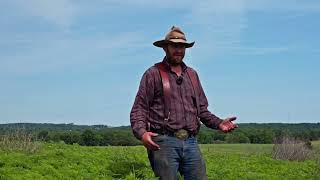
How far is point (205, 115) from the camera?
5.61 m

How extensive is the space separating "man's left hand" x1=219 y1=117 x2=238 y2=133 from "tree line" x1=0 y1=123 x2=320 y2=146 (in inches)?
16.8

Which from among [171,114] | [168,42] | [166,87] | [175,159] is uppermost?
[168,42]

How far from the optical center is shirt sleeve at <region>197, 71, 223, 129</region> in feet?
18.2

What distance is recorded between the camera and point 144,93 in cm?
533

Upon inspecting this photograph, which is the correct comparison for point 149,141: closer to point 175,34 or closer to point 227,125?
point 227,125

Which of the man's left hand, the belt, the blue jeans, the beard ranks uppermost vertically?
the beard

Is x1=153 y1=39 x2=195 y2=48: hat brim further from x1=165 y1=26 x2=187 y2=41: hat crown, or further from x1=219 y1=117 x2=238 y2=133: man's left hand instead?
x1=219 y1=117 x2=238 y2=133: man's left hand

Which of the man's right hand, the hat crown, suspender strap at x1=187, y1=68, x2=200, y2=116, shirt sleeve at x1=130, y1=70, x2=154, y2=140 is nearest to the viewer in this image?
the man's right hand

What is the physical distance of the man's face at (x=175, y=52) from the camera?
5387 millimetres

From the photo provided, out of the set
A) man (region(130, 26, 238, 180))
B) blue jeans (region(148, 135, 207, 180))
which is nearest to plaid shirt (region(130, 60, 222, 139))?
man (region(130, 26, 238, 180))

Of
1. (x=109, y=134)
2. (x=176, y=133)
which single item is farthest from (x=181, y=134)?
(x=109, y=134)

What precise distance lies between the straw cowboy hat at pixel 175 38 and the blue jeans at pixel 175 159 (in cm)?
89

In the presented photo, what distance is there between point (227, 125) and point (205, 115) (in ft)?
0.93

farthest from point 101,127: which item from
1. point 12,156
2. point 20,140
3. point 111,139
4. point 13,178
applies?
point 13,178
